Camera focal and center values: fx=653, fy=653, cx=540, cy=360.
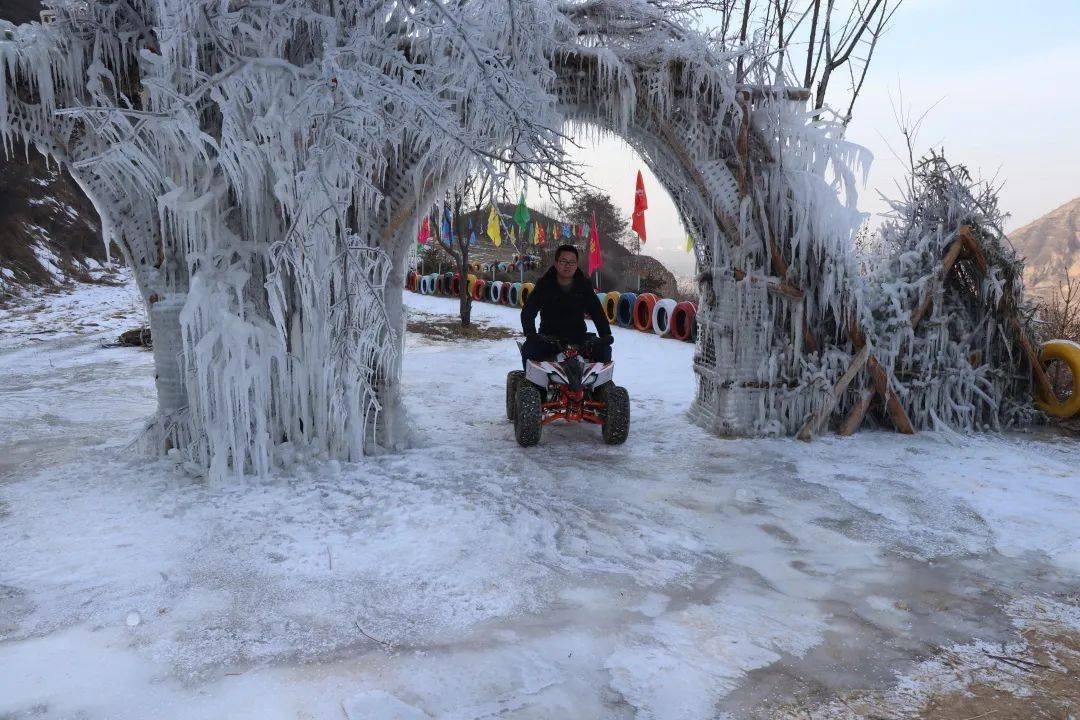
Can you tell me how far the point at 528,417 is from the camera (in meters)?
5.49

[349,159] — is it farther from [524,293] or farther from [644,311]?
[524,293]

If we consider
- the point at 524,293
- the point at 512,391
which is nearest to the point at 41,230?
the point at 524,293

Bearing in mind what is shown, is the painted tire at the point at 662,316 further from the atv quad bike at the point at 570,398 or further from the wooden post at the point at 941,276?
the atv quad bike at the point at 570,398

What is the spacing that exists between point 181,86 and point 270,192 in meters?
0.79

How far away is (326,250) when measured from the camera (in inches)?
175

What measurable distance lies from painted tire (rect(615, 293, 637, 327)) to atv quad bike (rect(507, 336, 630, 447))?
9365mm

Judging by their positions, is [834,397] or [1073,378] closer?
[834,397]

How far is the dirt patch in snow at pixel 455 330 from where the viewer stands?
13.8m

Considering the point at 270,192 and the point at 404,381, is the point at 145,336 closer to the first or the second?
the point at 404,381

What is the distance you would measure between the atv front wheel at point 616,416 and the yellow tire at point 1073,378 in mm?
4234

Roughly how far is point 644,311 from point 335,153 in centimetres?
1129

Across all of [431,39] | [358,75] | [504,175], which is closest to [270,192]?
[358,75]

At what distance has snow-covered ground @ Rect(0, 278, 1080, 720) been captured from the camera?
2387 mm

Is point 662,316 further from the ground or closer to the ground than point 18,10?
closer to the ground
